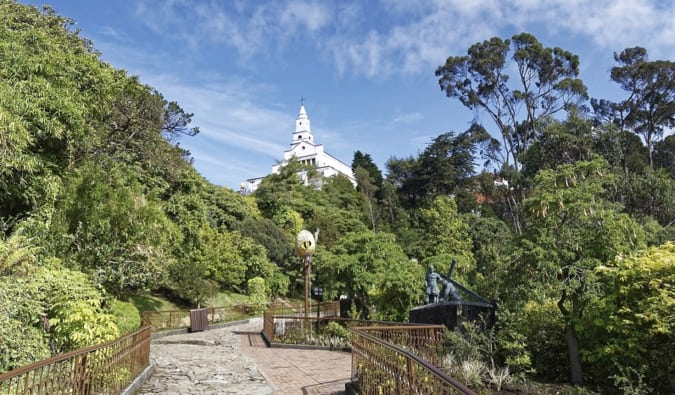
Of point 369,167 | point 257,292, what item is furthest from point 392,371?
point 369,167

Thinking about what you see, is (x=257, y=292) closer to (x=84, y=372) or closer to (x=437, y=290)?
(x=437, y=290)

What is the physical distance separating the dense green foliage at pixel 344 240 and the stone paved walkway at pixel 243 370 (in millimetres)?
1785

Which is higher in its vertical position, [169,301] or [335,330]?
[169,301]

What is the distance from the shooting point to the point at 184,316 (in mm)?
22219

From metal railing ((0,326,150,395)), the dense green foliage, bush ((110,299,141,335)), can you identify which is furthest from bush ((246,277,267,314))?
metal railing ((0,326,150,395))

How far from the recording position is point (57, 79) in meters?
11.0

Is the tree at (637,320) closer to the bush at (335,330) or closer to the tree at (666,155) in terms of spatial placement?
the bush at (335,330)

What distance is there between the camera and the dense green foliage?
733cm

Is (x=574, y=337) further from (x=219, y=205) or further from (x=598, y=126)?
(x=219, y=205)

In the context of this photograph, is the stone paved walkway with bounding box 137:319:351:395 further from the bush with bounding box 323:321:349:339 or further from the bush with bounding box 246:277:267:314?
the bush with bounding box 246:277:267:314

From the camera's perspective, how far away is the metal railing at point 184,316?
781 inches

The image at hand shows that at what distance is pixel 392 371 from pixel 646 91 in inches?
1290

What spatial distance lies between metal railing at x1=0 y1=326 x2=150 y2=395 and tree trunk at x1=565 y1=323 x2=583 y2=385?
7375 mm

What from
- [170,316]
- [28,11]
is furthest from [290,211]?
[28,11]
